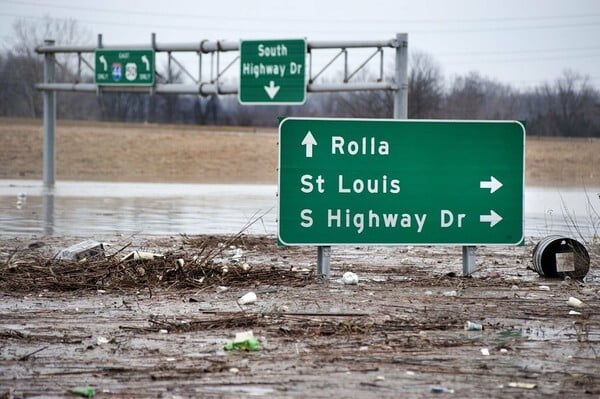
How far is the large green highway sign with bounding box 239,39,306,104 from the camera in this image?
29.5 m

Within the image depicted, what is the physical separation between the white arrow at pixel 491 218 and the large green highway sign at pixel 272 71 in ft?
60.7

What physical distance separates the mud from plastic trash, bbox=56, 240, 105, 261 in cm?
39

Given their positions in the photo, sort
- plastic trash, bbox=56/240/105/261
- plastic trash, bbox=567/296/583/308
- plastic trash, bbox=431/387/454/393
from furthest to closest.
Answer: plastic trash, bbox=56/240/105/261
plastic trash, bbox=567/296/583/308
plastic trash, bbox=431/387/454/393

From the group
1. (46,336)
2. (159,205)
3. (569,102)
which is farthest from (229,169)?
(46,336)

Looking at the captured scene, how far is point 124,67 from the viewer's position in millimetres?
34156

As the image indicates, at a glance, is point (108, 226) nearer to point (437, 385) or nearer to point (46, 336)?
point (46, 336)

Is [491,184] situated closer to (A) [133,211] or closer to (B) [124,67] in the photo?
(A) [133,211]

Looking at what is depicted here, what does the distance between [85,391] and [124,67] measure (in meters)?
29.3

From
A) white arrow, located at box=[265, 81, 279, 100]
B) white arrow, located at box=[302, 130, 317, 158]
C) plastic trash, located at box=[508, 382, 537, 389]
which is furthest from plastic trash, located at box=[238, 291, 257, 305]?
white arrow, located at box=[265, 81, 279, 100]

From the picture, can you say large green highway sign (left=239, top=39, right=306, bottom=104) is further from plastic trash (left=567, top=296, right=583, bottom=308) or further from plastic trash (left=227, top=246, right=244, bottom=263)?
plastic trash (left=567, top=296, right=583, bottom=308)

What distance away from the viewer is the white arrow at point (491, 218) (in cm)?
1124

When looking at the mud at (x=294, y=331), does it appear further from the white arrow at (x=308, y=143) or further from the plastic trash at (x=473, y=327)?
the white arrow at (x=308, y=143)

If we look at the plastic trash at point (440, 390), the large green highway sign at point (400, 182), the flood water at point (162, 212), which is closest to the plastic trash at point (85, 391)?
the plastic trash at point (440, 390)

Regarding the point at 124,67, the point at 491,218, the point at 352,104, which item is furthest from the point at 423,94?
the point at 491,218
